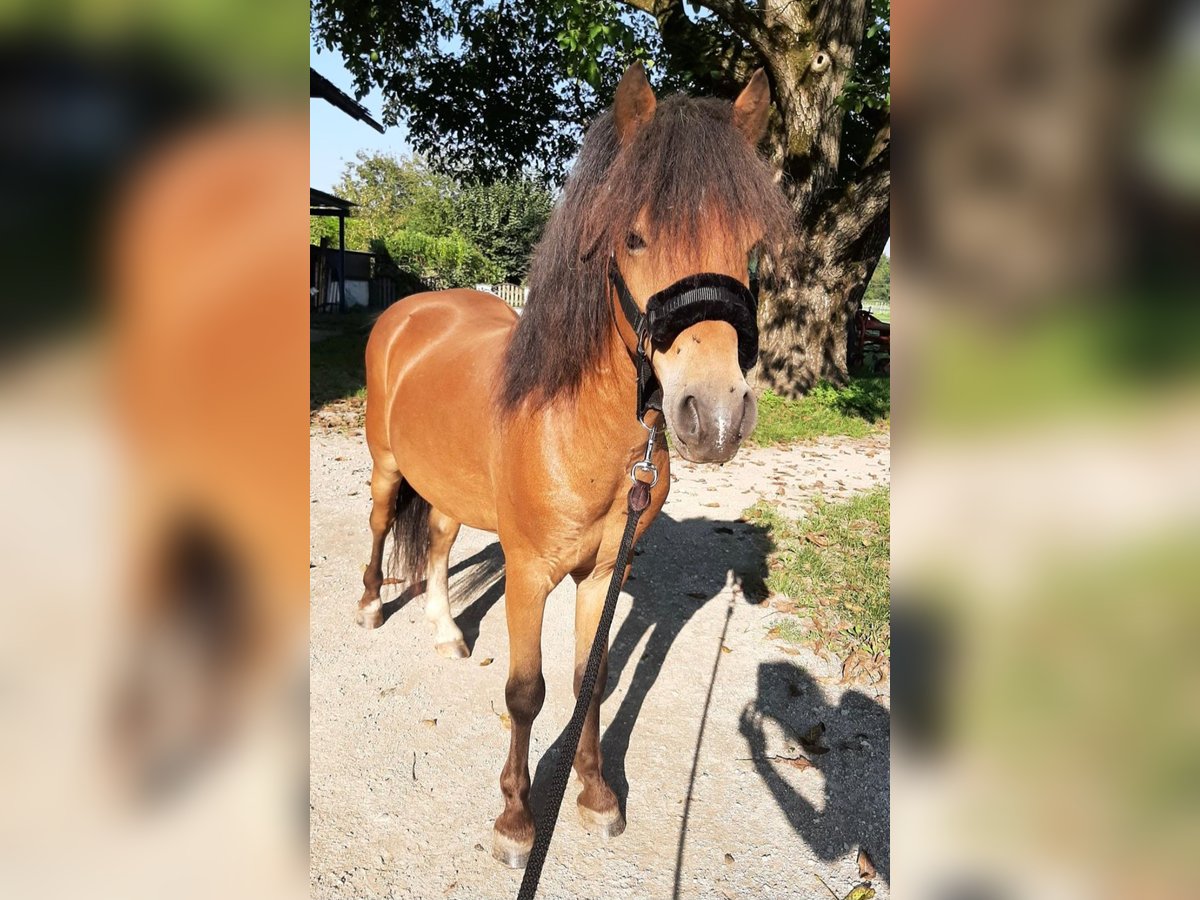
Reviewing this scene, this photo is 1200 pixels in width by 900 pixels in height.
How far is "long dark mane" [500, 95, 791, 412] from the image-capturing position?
1.77 metres

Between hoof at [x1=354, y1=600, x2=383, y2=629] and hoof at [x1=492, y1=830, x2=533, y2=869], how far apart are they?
6.64ft

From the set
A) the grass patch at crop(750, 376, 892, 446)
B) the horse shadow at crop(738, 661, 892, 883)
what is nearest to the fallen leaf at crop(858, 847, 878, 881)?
the horse shadow at crop(738, 661, 892, 883)

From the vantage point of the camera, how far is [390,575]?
4414 millimetres

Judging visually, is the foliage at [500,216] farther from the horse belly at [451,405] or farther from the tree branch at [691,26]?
the horse belly at [451,405]

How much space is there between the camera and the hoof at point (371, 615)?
4.31m

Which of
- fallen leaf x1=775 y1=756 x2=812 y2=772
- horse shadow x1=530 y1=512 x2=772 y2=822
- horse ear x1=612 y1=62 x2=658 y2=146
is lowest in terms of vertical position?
horse shadow x1=530 y1=512 x2=772 y2=822

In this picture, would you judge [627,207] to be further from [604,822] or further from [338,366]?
[338,366]

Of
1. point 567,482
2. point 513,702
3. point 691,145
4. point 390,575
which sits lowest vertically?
point 390,575

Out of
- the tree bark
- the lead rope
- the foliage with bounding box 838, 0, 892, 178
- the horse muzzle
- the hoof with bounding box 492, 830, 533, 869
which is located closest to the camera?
the lead rope

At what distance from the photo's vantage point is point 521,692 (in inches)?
104
